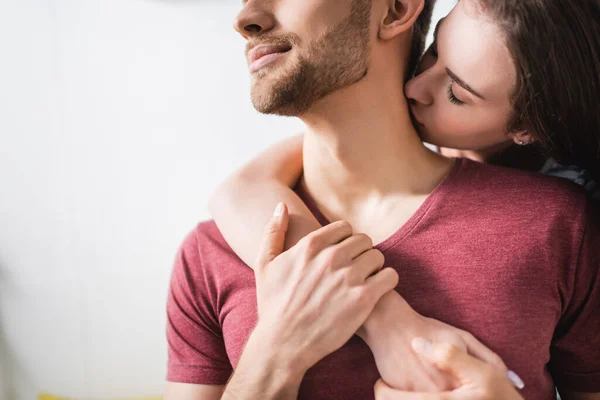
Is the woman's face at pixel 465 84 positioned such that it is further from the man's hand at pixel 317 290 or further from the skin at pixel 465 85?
the man's hand at pixel 317 290

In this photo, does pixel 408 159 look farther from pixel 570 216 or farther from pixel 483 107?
pixel 570 216

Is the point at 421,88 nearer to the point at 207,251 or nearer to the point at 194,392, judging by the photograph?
the point at 207,251

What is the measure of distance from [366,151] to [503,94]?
10.8 inches

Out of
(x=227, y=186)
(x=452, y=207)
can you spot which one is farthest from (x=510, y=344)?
(x=227, y=186)

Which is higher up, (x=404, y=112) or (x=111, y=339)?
(x=404, y=112)

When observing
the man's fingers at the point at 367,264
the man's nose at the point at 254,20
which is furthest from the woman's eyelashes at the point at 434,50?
the man's fingers at the point at 367,264

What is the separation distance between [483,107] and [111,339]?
1.70 meters

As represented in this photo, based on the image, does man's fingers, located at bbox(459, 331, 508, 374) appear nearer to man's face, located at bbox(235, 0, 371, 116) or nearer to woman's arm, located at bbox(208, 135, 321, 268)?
woman's arm, located at bbox(208, 135, 321, 268)

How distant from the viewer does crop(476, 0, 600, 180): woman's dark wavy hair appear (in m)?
0.83

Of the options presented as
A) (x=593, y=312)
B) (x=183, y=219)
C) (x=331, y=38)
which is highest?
(x=331, y=38)

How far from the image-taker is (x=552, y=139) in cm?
94

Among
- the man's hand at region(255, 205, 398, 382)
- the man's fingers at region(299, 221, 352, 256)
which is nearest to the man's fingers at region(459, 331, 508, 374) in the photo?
the man's hand at region(255, 205, 398, 382)

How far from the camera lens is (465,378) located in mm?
702

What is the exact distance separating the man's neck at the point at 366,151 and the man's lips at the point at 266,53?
122 millimetres
